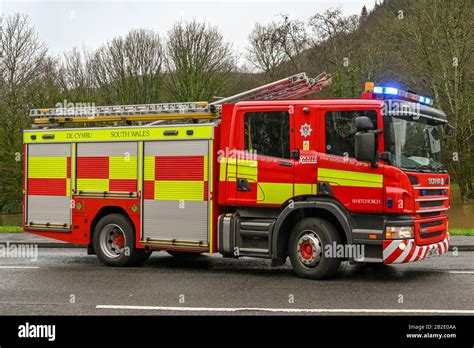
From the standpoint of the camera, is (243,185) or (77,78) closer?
(243,185)

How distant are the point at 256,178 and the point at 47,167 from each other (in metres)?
4.50

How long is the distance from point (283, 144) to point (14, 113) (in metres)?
23.5

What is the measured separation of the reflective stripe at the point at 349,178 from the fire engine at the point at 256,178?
0.05 ft

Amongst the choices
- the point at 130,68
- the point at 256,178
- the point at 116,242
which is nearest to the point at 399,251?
the point at 256,178

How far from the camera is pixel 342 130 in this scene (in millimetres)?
8641

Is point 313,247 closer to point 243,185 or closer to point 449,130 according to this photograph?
point 243,185

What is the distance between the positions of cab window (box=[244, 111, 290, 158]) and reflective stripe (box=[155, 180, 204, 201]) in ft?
3.57

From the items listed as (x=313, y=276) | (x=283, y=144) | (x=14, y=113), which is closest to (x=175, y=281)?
(x=313, y=276)

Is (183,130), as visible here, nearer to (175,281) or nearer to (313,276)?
(175,281)


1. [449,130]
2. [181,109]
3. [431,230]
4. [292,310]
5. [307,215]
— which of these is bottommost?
[292,310]

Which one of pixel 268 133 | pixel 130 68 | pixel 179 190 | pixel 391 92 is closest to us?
pixel 391 92

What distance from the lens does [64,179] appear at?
11.2 metres

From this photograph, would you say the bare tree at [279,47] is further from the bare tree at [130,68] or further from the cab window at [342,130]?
the cab window at [342,130]

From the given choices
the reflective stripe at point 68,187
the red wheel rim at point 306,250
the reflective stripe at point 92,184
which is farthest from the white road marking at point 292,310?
the reflective stripe at point 68,187
